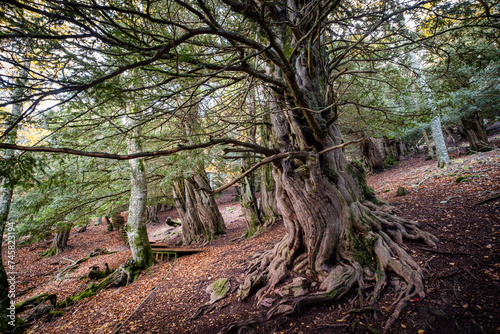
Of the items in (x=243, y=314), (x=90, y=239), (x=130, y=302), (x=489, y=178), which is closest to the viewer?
(x=243, y=314)

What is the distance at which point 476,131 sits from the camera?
31.3 feet

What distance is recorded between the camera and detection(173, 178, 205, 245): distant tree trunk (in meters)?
9.51

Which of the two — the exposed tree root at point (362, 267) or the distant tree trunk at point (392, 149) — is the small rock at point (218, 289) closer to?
the exposed tree root at point (362, 267)

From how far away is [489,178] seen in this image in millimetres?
5074

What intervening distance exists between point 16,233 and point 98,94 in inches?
254

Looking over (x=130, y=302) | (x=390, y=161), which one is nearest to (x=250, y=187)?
(x=130, y=302)

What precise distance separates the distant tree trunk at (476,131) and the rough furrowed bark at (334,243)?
980 centimetres

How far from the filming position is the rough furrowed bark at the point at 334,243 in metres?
2.91

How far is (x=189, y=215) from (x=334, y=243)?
24.9ft

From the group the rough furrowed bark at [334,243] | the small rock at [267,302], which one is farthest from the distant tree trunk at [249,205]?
the small rock at [267,302]

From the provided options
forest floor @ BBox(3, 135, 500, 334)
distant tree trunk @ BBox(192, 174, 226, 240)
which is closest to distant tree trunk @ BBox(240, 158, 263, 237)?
forest floor @ BBox(3, 135, 500, 334)

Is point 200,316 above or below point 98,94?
below

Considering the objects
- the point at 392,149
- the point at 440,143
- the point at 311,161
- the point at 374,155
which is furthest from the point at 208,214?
the point at 392,149

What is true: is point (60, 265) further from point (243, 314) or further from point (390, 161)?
point (390, 161)
